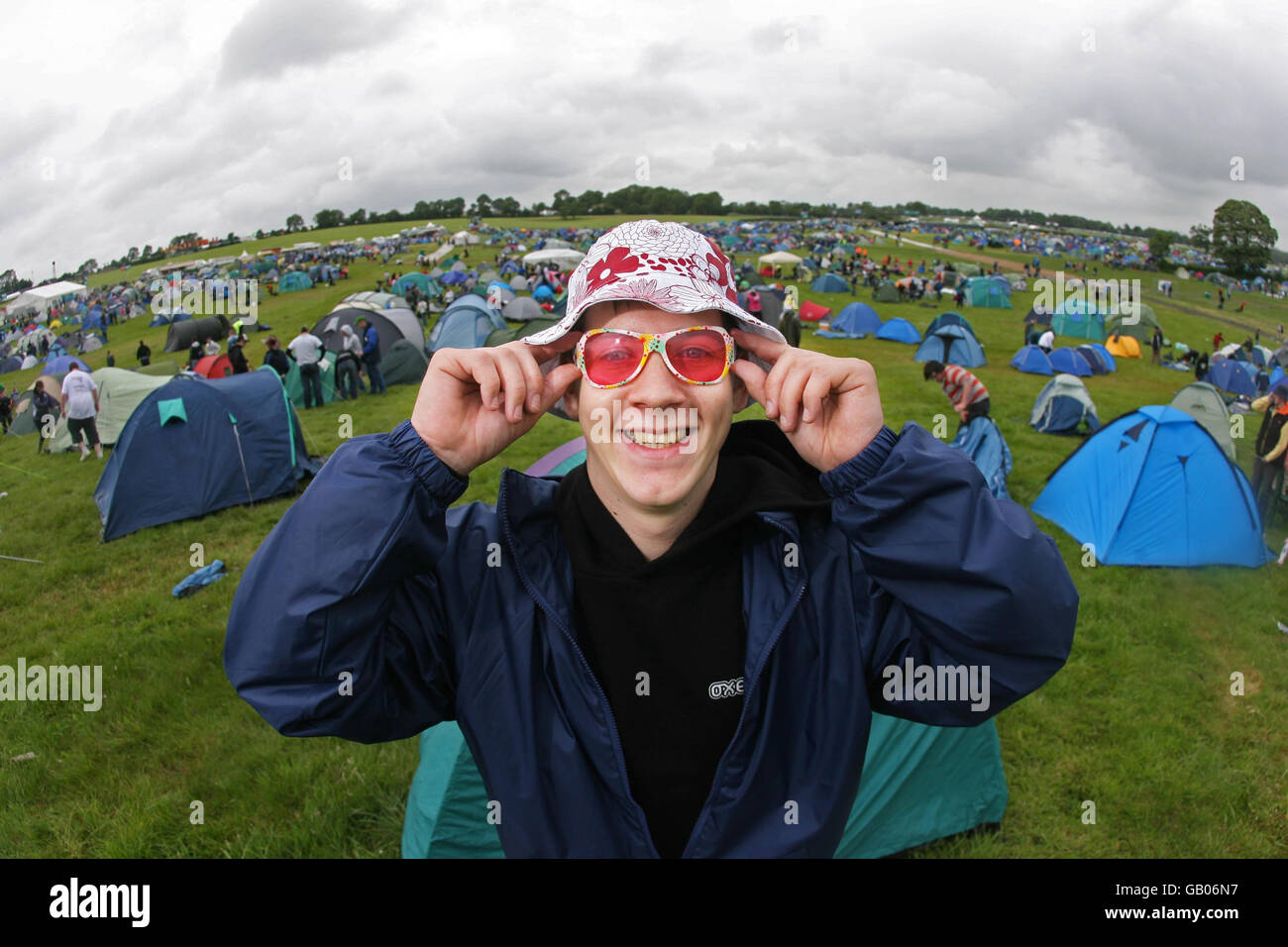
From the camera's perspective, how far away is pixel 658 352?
5.48 feet

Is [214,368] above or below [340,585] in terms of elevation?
A: above

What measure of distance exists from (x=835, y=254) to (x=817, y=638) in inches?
2153

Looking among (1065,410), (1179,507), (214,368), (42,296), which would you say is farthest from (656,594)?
(42,296)

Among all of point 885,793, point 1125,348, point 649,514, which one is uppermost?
point 1125,348

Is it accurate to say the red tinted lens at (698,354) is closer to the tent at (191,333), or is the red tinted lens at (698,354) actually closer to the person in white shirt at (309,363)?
the person in white shirt at (309,363)

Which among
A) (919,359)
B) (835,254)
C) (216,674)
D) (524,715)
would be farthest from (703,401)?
(835,254)

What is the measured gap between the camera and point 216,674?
5.54 m

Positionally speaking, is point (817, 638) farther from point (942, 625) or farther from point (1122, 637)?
point (1122, 637)

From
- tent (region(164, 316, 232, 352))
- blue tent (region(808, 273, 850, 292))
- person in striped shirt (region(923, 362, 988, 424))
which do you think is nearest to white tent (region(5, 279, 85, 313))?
tent (region(164, 316, 232, 352))

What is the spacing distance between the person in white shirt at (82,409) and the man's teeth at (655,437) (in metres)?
14.9

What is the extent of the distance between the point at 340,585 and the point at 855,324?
25909mm

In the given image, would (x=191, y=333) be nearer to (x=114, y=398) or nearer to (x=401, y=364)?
(x=401, y=364)

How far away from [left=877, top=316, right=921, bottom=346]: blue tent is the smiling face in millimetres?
25100

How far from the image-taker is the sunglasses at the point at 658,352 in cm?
167
